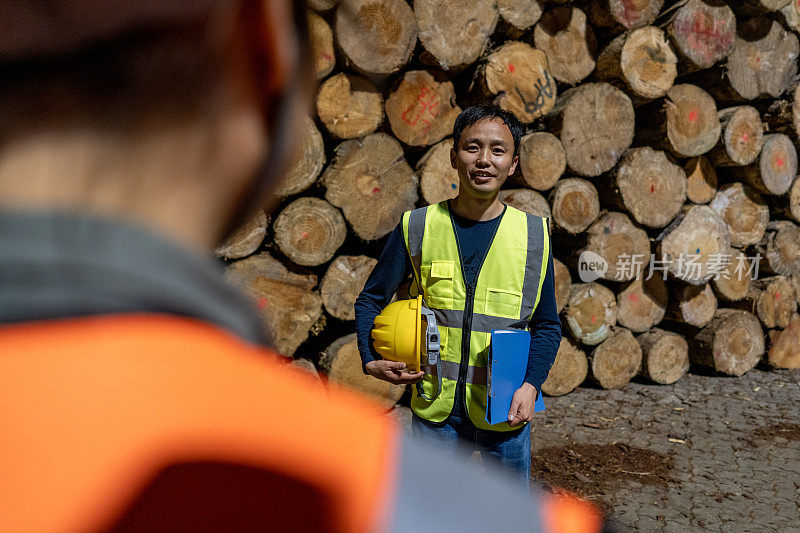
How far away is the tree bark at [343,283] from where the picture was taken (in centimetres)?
325

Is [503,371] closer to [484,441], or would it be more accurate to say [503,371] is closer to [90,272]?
[484,441]

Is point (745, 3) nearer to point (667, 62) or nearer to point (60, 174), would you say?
point (667, 62)

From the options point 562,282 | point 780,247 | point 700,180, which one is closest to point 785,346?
point 780,247

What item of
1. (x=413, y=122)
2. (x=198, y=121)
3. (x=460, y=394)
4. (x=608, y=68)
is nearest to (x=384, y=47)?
(x=413, y=122)

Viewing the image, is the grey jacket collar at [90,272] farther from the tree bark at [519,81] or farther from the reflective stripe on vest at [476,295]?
the tree bark at [519,81]

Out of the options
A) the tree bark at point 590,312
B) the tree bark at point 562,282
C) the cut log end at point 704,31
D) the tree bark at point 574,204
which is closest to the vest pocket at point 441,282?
the tree bark at point 574,204

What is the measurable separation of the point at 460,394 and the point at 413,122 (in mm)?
1952

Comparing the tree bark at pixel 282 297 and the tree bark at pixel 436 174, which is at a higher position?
the tree bark at pixel 436 174

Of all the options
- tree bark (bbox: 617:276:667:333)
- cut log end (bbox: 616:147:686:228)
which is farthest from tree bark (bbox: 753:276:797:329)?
cut log end (bbox: 616:147:686:228)

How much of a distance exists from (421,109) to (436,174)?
40 centimetres

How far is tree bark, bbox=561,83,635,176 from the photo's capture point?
3.69 m

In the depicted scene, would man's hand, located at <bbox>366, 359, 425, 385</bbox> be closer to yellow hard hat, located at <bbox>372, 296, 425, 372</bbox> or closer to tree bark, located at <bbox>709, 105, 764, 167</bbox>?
yellow hard hat, located at <bbox>372, 296, 425, 372</bbox>

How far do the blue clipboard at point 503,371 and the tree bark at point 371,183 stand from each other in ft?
5.34

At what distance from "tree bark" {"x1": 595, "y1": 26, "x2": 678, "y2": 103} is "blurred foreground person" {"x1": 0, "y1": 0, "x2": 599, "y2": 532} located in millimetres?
3898
